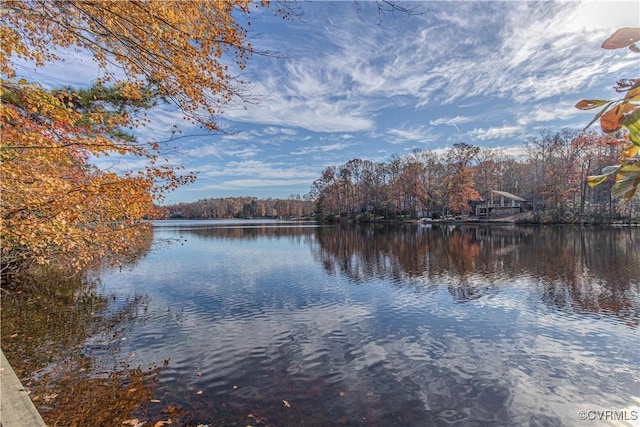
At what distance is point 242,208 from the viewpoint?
144000 mm

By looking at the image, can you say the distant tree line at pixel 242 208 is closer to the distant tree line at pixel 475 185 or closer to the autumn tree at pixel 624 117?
the distant tree line at pixel 475 185

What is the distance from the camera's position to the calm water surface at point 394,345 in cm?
573

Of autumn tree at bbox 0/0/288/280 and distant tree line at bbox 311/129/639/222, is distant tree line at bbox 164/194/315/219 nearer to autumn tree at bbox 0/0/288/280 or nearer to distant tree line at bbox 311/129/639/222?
distant tree line at bbox 311/129/639/222

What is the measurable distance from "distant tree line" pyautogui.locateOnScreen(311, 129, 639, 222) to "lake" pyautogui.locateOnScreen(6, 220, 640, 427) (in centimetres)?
3408

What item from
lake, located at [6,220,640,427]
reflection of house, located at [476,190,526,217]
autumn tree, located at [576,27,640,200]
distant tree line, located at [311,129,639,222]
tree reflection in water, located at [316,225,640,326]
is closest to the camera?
autumn tree, located at [576,27,640,200]

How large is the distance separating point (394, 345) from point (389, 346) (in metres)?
0.14

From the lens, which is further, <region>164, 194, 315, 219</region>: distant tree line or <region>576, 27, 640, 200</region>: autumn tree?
<region>164, 194, 315, 219</region>: distant tree line

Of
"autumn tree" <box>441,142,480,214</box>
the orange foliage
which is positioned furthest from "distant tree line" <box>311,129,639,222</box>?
the orange foliage

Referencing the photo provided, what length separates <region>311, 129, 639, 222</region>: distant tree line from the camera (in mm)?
48062

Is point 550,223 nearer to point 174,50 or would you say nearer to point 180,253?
point 180,253

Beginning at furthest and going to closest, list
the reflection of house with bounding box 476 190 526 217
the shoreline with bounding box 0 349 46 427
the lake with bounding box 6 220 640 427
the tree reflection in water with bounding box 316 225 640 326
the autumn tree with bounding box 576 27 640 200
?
the reflection of house with bounding box 476 190 526 217 → the tree reflection in water with bounding box 316 225 640 326 → the lake with bounding box 6 220 640 427 → the shoreline with bounding box 0 349 46 427 → the autumn tree with bounding box 576 27 640 200

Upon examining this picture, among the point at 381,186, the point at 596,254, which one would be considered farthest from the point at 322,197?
the point at 596,254

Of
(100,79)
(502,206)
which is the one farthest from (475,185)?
(100,79)

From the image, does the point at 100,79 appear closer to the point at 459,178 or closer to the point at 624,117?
the point at 624,117
